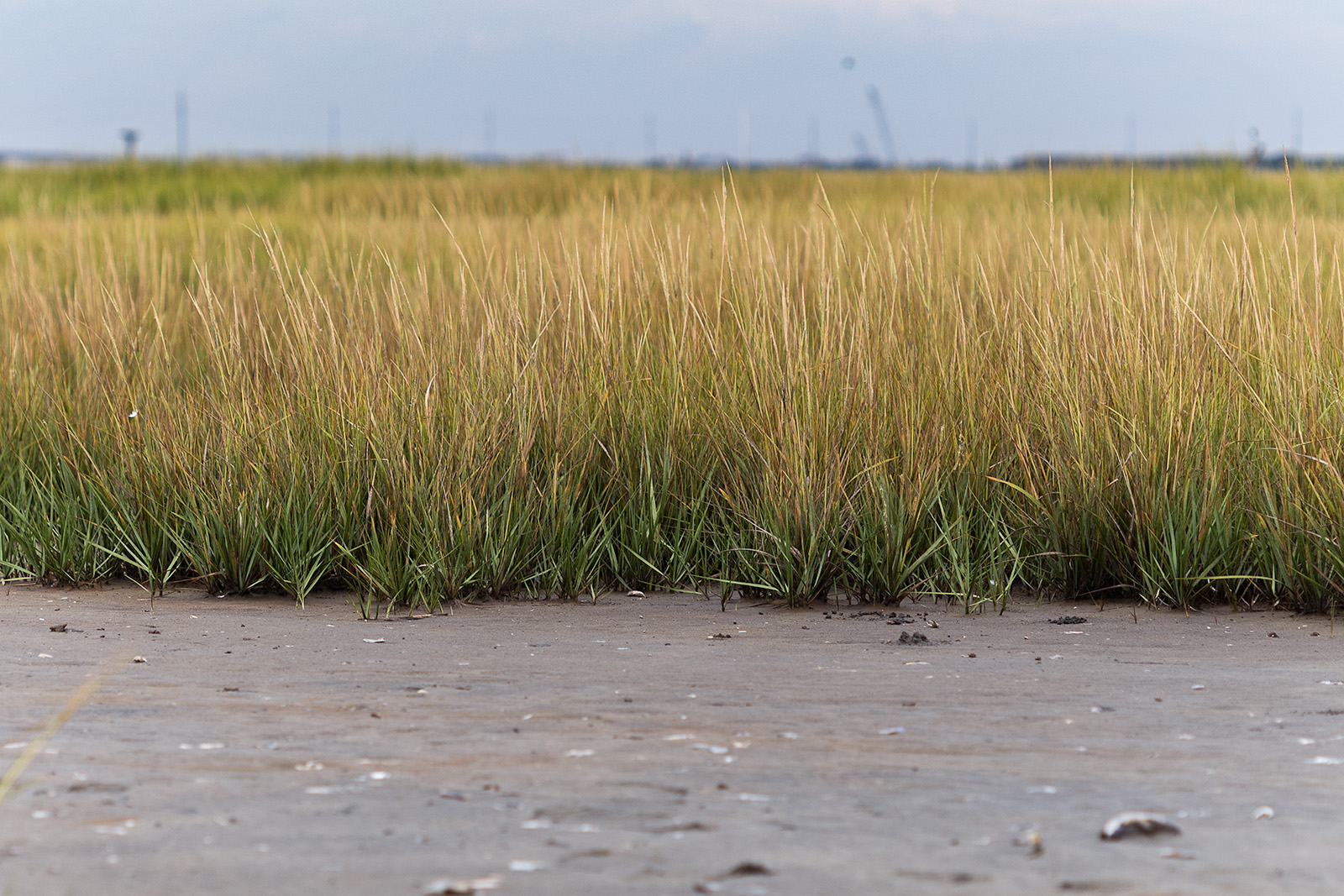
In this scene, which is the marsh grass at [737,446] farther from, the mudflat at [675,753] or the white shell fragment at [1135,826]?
the white shell fragment at [1135,826]

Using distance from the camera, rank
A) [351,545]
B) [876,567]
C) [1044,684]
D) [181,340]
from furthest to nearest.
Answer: [181,340], [351,545], [876,567], [1044,684]

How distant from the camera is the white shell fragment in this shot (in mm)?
2008

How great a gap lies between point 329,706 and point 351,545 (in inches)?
48.8

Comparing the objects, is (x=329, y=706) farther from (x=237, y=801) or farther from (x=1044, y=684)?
(x=1044, y=684)

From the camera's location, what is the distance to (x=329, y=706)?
8.84 feet

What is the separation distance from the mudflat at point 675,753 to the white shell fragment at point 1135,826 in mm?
27

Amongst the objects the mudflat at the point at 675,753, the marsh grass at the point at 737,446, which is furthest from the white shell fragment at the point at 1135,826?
the marsh grass at the point at 737,446

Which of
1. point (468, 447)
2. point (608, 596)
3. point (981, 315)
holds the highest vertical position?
point (981, 315)

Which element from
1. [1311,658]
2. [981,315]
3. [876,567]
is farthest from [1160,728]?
[981,315]

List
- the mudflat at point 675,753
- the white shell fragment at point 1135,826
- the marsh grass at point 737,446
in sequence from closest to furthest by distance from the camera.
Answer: the mudflat at point 675,753
the white shell fragment at point 1135,826
the marsh grass at point 737,446

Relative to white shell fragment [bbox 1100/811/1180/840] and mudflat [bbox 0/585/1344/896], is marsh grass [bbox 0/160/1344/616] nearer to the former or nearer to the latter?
mudflat [bbox 0/585/1344/896]

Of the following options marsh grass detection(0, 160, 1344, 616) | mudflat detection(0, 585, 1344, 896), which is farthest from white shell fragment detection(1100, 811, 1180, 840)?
marsh grass detection(0, 160, 1344, 616)

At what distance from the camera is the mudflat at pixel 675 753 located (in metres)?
1.90

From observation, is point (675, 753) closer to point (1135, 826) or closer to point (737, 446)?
point (1135, 826)
